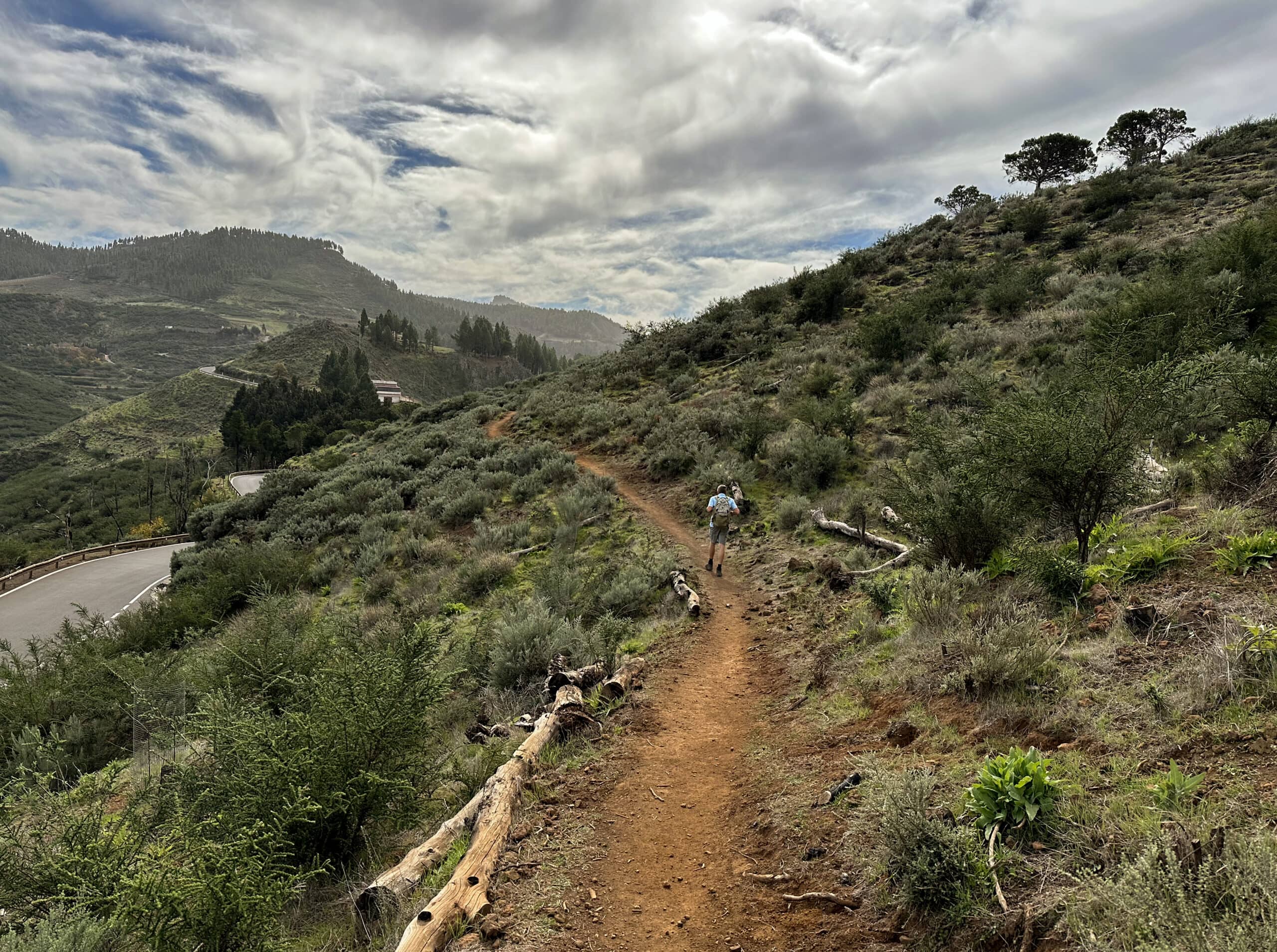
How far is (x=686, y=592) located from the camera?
29.3ft

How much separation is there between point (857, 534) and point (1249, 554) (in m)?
5.34

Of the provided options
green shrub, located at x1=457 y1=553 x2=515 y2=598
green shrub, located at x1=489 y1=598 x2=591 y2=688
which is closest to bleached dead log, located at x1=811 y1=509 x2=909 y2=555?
green shrub, located at x1=489 y1=598 x2=591 y2=688

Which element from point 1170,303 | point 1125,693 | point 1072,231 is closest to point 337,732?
point 1125,693

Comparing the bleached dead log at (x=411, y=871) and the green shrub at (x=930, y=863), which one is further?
the bleached dead log at (x=411, y=871)

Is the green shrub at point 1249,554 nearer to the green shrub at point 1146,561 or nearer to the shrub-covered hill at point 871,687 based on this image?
the shrub-covered hill at point 871,687

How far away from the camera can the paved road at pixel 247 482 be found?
46.4 meters

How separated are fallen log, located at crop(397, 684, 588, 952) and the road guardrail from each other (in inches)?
1554

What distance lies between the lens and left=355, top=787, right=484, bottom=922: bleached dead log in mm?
3365

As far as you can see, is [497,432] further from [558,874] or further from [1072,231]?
[1072,231]

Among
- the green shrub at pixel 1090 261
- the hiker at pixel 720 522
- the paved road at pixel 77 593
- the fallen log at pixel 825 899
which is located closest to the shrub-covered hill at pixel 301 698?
the hiker at pixel 720 522

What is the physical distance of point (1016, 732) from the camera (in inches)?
142

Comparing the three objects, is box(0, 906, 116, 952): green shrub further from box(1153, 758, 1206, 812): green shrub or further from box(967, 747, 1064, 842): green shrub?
box(1153, 758, 1206, 812): green shrub

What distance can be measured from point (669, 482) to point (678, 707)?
10004mm

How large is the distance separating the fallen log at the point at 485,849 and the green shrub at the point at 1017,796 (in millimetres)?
2782
